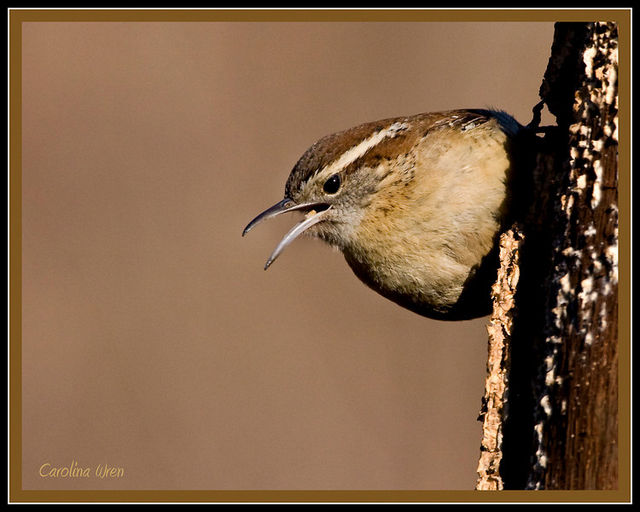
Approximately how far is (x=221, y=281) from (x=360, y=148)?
3033 millimetres

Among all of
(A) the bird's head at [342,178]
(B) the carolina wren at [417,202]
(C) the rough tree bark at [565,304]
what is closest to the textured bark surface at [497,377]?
(C) the rough tree bark at [565,304]

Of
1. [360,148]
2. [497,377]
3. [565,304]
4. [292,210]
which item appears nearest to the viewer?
[565,304]

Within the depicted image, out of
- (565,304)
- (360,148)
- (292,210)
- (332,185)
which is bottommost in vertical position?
(565,304)

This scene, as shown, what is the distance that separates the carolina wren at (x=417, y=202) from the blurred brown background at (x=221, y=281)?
235cm

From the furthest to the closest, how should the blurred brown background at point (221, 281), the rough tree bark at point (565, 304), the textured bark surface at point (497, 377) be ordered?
1. the blurred brown background at point (221, 281)
2. the textured bark surface at point (497, 377)
3. the rough tree bark at point (565, 304)

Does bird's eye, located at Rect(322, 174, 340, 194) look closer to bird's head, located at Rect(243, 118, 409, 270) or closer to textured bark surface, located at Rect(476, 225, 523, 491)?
bird's head, located at Rect(243, 118, 409, 270)

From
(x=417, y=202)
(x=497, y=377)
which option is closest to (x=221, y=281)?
(x=417, y=202)

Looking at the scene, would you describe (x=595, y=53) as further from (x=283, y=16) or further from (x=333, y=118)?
(x=333, y=118)

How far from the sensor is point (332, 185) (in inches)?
152

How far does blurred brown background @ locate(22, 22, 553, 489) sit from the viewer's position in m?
6.16

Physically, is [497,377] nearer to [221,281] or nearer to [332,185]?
[332,185]

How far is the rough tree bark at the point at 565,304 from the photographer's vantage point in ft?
8.38

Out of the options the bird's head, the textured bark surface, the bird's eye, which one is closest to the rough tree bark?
the textured bark surface

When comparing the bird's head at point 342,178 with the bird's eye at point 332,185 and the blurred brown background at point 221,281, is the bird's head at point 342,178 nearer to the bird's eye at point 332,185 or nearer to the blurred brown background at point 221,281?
the bird's eye at point 332,185
